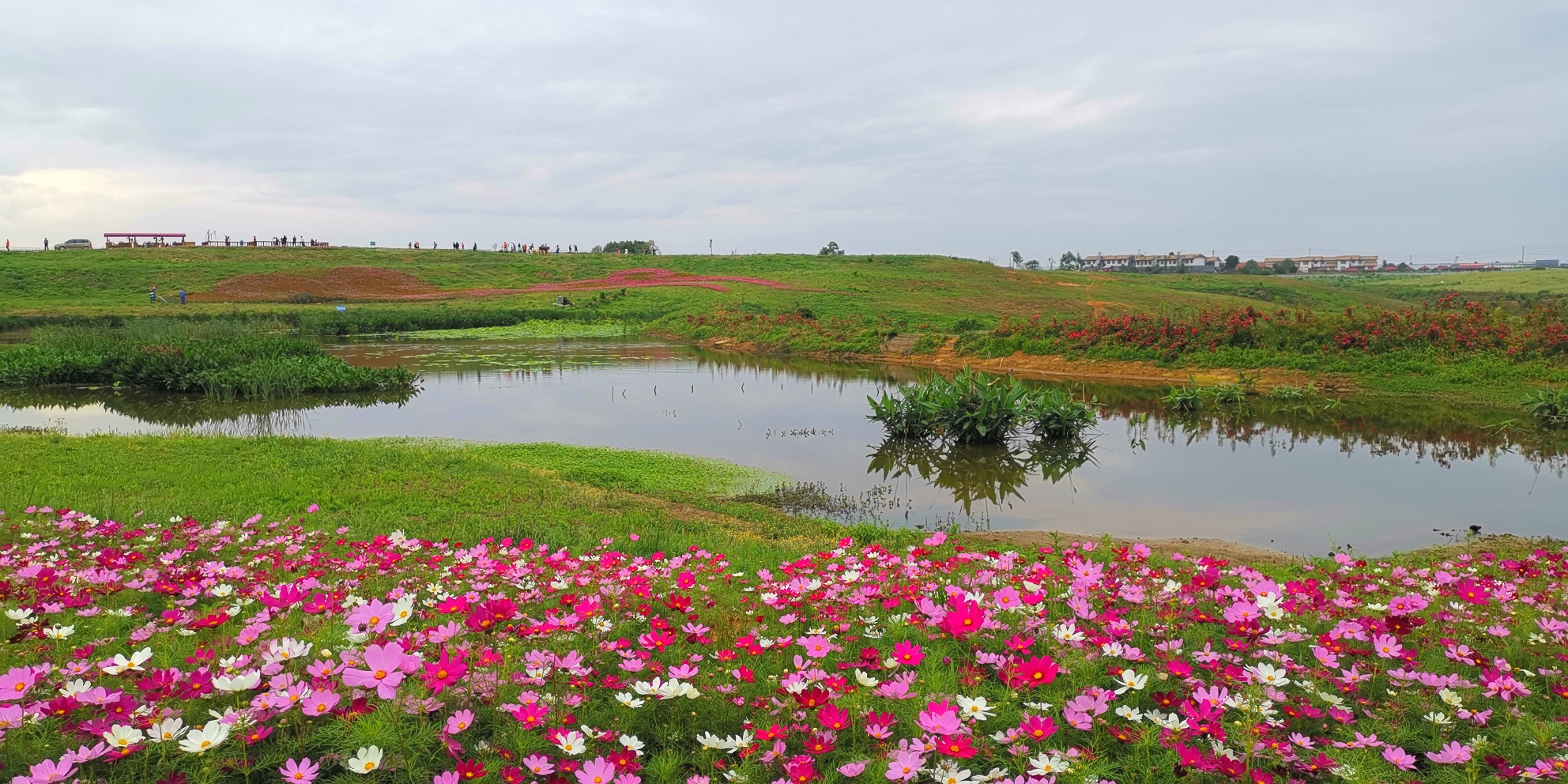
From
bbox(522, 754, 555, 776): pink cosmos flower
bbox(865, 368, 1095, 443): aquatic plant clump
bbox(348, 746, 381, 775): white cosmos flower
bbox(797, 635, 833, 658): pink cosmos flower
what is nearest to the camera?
bbox(348, 746, 381, 775): white cosmos flower

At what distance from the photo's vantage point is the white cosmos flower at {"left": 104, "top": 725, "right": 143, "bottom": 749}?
2.30 metres

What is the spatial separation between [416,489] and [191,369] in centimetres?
1400

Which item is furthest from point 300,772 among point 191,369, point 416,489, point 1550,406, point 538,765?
point 191,369

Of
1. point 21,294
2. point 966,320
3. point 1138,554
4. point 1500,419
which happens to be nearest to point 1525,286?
point 966,320

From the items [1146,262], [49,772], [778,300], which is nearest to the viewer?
[49,772]

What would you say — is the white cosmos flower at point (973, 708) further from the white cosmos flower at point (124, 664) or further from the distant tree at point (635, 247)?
the distant tree at point (635, 247)

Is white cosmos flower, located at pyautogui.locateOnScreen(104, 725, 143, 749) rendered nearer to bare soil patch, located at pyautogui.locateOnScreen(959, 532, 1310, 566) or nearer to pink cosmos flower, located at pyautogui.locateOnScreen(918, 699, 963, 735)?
pink cosmos flower, located at pyautogui.locateOnScreen(918, 699, 963, 735)

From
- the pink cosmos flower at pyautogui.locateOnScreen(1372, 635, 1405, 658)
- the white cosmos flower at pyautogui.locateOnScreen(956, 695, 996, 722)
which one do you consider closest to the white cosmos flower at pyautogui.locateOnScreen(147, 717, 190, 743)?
the white cosmos flower at pyautogui.locateOnScreen(956, 695, 996, 722)

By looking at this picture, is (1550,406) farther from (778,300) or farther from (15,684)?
(778,300)

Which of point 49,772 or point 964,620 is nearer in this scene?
point 49,772

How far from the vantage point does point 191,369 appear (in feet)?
63.9

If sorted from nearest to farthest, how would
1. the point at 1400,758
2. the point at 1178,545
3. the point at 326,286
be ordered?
the point at 1400,758, the point at 1178,545, the point at 326,286

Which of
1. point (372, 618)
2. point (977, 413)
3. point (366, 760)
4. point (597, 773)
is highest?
point (372, 618)

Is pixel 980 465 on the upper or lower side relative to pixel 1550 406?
lower
